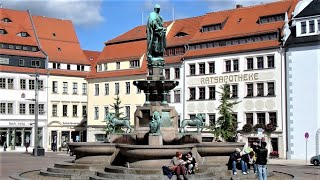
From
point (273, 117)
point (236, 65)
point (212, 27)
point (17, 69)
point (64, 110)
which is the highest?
point (212, 27)

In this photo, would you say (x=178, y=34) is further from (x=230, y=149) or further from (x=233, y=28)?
(x=230, y=149)

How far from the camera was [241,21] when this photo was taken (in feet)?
185

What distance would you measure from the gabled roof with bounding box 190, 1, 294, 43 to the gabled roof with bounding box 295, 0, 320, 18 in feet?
8.65

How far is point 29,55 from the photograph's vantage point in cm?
6662

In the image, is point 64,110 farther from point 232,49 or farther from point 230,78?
point 232,49

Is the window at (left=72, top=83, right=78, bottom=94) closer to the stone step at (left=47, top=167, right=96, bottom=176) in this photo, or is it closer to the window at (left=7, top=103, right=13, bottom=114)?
the window at (left=7, top=103, right=13, bottom=114)

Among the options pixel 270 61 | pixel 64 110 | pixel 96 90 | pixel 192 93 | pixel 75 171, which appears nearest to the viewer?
pixel 75 171

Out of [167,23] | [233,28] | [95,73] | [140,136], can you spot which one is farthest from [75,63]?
[140,136]

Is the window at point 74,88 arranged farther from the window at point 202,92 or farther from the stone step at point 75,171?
the stone step at point 75,171

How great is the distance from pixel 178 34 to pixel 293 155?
19.9 metres

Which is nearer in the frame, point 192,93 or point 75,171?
point 75,171

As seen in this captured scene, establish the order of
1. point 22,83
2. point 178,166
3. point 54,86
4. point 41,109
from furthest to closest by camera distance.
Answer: point 54,86 < point 41,109 < point 22,83 < point 178,166

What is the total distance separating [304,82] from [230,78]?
330 inches

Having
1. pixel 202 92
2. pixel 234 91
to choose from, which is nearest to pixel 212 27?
pixel 202 92
